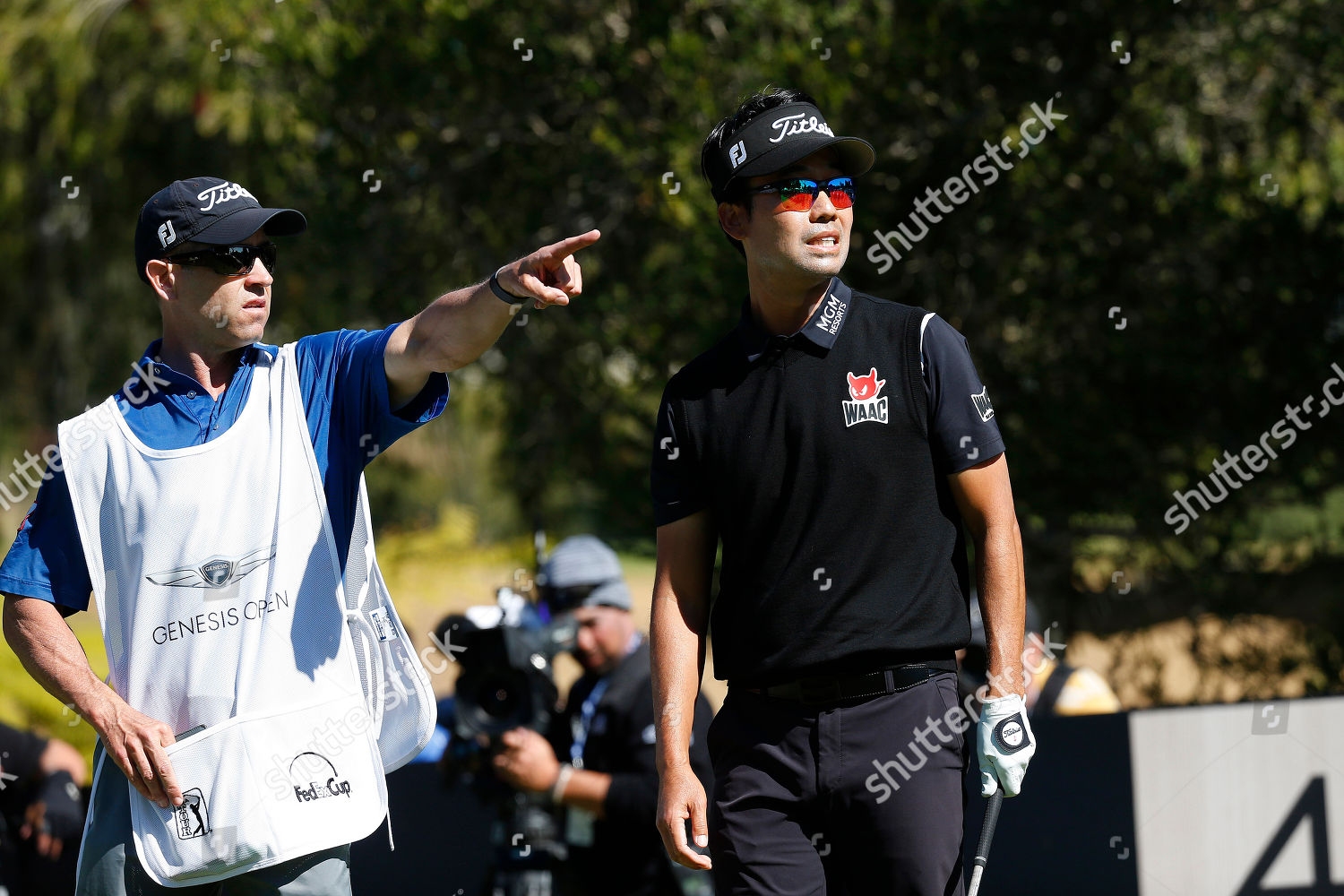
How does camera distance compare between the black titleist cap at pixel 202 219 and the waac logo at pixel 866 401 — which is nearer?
the waac logo at pixel 866 401

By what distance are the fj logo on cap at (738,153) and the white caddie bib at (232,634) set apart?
1.05 metres

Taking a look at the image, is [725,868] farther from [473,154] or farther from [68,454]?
[473,154]

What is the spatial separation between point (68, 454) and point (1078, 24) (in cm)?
628

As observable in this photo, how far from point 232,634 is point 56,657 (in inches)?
15.4

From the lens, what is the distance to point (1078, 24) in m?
7.57

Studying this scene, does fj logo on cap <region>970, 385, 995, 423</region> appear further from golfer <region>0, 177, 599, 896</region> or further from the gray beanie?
the gray beanie

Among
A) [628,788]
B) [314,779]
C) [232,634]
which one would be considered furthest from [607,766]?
[232,634]

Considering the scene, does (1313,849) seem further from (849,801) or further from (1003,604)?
(849,801)

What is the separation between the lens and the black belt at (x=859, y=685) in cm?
272

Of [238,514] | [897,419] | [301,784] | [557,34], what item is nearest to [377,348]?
[238,514]

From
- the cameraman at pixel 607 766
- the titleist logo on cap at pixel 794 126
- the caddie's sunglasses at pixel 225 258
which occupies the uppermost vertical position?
the titleist logo on cap at pixel 794 126

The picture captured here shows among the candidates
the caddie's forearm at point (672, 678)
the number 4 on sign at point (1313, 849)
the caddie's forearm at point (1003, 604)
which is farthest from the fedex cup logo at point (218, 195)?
the number 4 on sign at point (1313, 849)

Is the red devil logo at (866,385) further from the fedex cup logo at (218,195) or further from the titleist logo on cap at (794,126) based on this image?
the fedex cup logo at (218,195)

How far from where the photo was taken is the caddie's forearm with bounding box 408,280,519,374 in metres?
2.73
